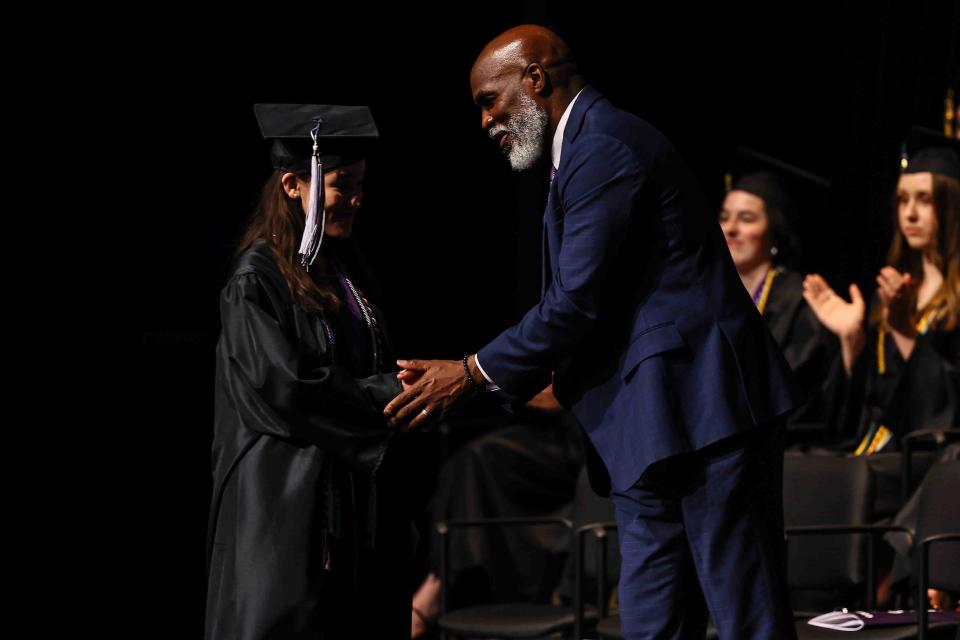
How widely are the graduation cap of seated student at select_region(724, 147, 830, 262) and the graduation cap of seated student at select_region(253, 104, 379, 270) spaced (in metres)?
2.91

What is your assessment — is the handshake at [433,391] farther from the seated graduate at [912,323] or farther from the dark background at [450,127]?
the seated graduate at [912,323]

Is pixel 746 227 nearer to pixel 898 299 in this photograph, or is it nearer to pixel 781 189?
pixel 781 189

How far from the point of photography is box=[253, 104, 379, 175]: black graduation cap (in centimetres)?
370

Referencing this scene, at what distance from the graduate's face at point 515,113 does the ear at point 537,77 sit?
2 centimetres

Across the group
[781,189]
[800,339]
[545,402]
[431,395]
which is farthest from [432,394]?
[781,189]

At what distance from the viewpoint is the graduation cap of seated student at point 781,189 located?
629 cm

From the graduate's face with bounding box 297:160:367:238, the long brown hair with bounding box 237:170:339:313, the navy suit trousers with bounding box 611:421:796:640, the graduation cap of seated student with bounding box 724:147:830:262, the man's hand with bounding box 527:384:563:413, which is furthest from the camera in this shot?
the graduation cap of seated student with bounding box 724:147:830:262

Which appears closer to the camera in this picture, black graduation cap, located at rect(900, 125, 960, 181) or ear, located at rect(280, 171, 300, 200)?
ear, located at rect(280, 171, 300, 200)

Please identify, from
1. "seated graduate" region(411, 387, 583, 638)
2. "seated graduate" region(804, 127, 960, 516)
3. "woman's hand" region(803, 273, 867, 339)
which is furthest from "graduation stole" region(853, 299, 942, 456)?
"seated graduate" region(411, 387, 583, 638)

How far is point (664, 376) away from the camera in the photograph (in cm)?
303

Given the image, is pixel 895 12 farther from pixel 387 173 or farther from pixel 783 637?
pixel 783 637

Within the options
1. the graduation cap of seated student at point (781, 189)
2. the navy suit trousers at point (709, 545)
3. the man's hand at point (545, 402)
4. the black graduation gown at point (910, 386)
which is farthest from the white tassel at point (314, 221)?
the graduation cap of seated student at point (781, 189)

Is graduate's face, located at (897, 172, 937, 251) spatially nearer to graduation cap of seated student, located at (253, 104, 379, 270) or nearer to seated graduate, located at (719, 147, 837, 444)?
seated graduate, located at (719, 147, 837, 444)

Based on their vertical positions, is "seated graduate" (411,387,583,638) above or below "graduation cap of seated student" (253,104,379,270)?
below
